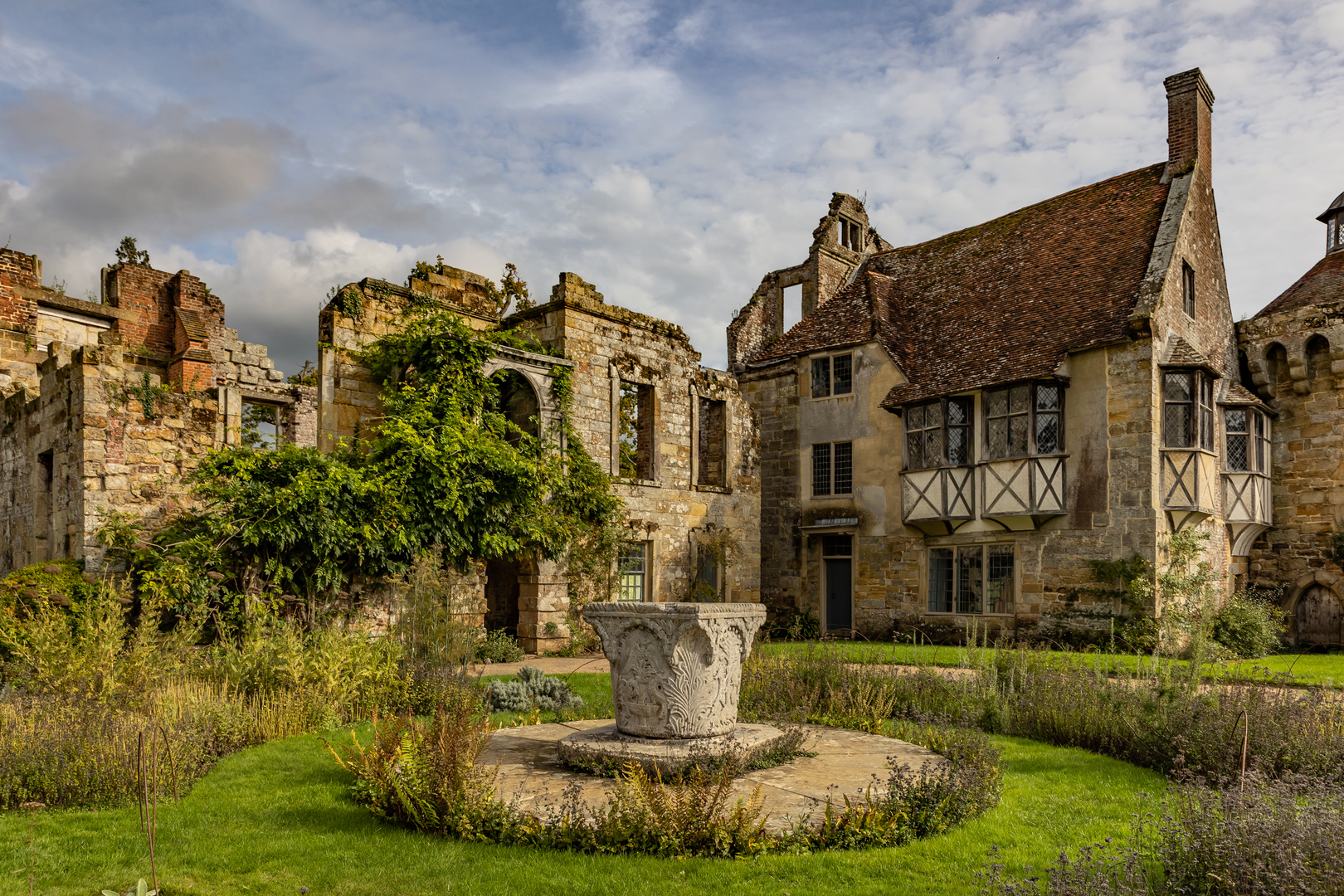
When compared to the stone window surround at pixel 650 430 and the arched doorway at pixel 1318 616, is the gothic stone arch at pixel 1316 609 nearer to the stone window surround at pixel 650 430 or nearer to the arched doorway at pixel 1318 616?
the arched doorway at pixel 1318 616

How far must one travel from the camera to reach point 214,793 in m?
6.42

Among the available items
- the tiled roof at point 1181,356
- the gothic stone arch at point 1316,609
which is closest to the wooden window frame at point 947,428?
the tiled roof at point 1181,356

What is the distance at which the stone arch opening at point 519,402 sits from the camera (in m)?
17.3

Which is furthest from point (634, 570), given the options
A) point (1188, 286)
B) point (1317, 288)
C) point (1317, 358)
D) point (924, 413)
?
point (1317, 288)

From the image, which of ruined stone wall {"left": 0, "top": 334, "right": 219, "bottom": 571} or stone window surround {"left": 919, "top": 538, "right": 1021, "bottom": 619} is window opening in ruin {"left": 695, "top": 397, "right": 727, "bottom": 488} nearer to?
stone window surround {"left": 919, "top": 538, "right": 1021, "bottom": 619}

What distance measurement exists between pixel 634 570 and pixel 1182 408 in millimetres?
10957

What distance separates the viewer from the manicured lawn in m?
4.73

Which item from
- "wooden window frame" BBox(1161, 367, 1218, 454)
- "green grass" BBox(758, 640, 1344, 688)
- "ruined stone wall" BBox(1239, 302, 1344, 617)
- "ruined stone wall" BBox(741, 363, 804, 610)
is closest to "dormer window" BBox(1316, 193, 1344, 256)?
"ruined stone wall" BBox(1239, 302, 1344, 617)

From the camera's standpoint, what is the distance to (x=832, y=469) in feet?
71.3

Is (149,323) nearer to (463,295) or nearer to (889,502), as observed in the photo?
(463,295)

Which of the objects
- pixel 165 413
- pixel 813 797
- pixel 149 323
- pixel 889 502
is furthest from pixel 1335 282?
pixel 149 323

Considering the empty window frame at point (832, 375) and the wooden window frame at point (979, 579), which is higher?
the empty window frame at point (832, 375)

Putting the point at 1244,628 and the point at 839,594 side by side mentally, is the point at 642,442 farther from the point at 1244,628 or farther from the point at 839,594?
the point at 1244,628

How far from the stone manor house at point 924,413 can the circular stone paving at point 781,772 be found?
350 inches
